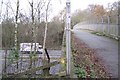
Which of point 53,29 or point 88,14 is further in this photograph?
point 88,14

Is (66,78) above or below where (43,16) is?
below

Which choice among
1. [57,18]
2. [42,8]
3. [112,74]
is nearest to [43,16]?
[42,8]

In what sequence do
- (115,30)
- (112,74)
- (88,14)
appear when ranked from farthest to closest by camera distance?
(88,14)
(115,30)
(112,74)

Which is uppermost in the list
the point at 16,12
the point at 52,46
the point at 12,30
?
the point at 16,12

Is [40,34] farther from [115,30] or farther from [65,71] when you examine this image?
[65,71]

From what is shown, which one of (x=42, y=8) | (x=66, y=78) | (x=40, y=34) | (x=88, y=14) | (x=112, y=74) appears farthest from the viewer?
(x=88, y=14)

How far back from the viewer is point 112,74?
215 inches

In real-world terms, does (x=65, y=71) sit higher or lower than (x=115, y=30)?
lower

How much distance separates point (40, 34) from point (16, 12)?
6687mm

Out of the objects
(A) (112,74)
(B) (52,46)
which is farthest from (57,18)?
(A) (112,74)

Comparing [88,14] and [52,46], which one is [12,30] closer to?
[52,46]

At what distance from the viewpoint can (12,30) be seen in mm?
13039

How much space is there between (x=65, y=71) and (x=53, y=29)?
Result: 51.1 ft

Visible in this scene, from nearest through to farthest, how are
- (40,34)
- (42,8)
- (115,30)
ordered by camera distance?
(115,30)
(42,8)
(40,34)
